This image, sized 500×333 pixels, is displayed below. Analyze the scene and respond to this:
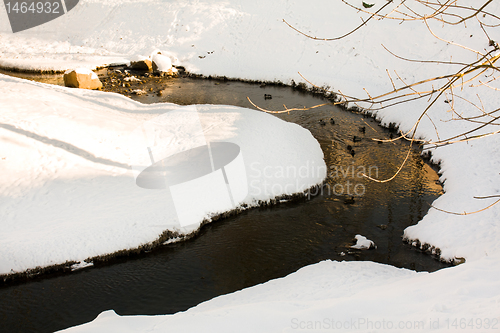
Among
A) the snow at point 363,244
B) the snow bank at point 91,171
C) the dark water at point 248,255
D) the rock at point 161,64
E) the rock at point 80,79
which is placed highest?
the rock at point 161,64

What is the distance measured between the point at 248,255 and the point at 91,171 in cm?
583

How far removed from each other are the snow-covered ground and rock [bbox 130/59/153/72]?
268 centimetres

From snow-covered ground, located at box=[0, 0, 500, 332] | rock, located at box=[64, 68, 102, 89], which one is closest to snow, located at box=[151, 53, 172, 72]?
snow-covered ground, located at box=[0, 0, 500, 332]

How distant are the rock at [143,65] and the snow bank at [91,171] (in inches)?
457

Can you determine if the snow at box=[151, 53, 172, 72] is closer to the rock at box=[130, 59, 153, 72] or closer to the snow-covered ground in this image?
the rock at box=[130, 59, 153, 72]

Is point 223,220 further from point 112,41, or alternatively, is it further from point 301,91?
point 112,41

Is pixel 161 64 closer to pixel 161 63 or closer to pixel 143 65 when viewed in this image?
pixel 161 63

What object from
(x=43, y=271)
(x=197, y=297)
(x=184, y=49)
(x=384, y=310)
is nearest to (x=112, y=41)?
(x=184, y=49)

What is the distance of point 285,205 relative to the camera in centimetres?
1168

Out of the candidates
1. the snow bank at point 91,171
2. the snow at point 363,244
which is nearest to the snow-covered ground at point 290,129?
the snow bank at point 91,171

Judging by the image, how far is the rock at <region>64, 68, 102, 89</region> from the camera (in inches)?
816

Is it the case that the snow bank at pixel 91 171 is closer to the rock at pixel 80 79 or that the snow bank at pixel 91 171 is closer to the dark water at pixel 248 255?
the dark water at pixel 248 255

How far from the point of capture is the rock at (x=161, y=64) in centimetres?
2628

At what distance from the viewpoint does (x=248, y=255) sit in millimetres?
9328
